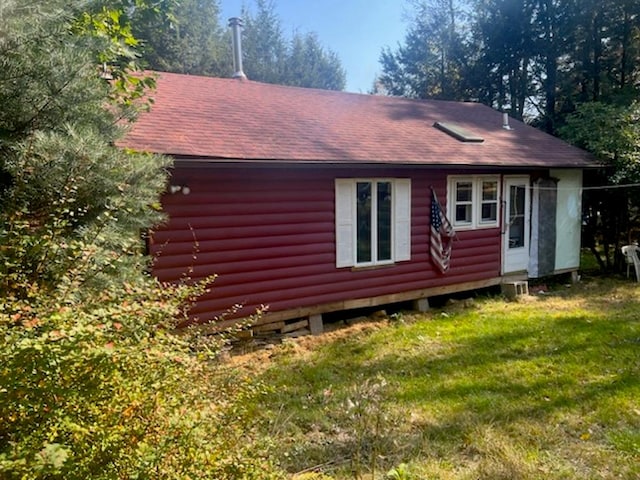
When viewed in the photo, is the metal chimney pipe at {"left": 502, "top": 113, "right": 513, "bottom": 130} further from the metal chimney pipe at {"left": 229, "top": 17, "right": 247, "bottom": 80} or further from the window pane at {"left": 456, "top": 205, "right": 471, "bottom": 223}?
the metal chimney pipe at {"left": 229, "top": 17, "right": 247, "bottom": 80}

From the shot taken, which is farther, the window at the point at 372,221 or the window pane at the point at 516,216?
the window pane at the point at 516,216

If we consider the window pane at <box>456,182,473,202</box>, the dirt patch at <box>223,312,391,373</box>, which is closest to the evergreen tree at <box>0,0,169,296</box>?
the dirt patch at <box>223,312,391,373</box>

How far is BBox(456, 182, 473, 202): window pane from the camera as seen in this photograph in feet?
27.2

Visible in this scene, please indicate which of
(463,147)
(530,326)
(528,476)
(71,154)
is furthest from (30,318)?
(463,147)

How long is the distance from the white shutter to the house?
24 millimetres

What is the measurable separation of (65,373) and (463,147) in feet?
26.1

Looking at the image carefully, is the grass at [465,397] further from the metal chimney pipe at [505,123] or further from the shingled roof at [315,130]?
the metal chimney pipe at [505,123]

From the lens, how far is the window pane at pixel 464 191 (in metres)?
8.29

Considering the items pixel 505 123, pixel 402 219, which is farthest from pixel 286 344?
pixel 505 123

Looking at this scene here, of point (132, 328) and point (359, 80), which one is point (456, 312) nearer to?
point (132, 328)

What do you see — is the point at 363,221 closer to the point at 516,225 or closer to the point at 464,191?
the point at 464,191

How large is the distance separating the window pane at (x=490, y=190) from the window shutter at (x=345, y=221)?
297 centimetres

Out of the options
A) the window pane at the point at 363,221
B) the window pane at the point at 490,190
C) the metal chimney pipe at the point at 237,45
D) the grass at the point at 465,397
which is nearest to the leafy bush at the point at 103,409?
the grass at the point at 465,397

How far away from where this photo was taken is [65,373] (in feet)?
5.77
